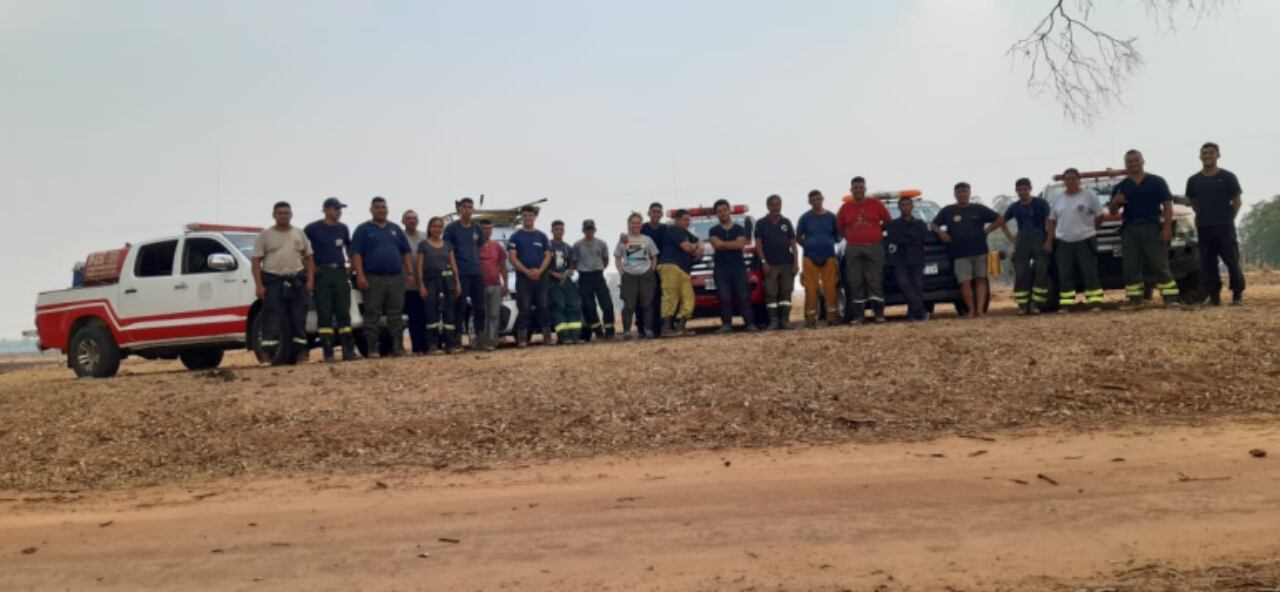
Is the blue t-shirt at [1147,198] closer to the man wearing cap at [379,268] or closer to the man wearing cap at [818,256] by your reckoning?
the man wearing cap at [818,256]

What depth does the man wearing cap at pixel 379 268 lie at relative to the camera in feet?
38.9

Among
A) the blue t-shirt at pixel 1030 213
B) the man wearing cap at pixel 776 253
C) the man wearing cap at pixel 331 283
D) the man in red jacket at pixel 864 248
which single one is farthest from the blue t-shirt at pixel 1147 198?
the man wearing cap at pixel 331 283

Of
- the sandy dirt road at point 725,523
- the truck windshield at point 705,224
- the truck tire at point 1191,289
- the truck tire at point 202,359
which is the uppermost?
the truck windshield at point 705,224

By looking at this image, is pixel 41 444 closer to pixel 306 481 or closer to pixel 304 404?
pixel 304 404

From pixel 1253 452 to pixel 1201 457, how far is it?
1.01 ft

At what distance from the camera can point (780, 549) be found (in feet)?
16.0

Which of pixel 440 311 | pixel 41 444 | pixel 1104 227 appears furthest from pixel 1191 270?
pixel 41 444

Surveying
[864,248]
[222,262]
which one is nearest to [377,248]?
[222,262]

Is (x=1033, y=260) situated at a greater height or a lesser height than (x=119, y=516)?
greater

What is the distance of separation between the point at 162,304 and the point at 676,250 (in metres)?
6.51

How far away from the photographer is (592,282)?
13.9 m

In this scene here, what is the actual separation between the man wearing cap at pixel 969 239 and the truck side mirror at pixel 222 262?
8.69 metres

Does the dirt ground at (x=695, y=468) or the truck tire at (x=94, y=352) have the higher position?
the truck tire at (x=94, y=352)

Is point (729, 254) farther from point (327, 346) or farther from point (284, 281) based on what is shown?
point (284, 281)
